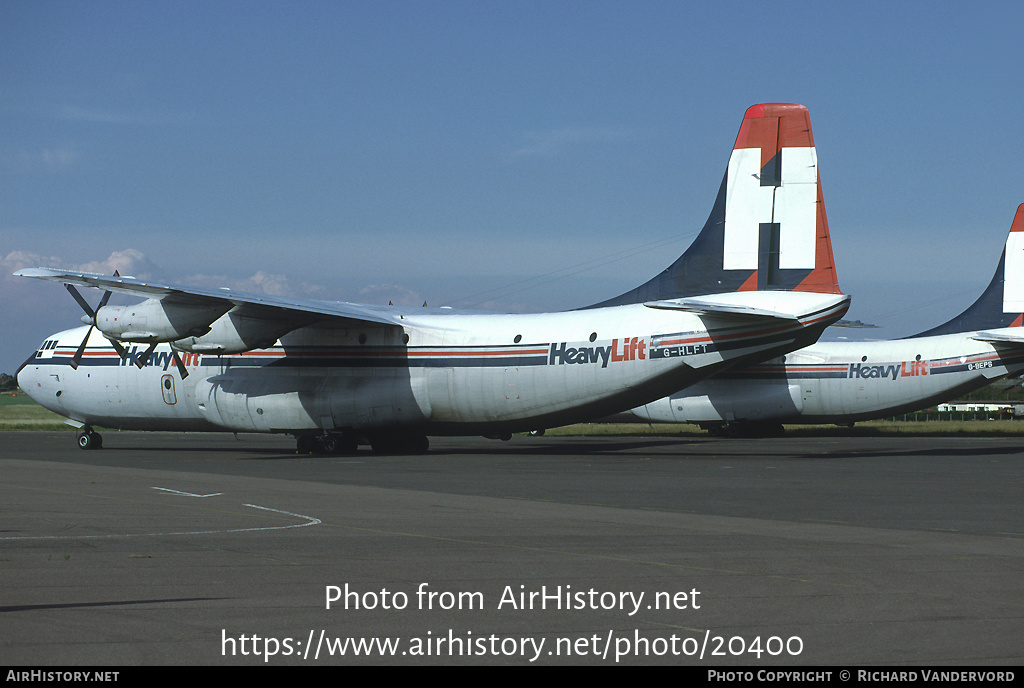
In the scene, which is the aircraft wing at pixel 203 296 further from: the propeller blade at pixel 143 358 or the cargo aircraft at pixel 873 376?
the cargo aircraft at pixel 873 376

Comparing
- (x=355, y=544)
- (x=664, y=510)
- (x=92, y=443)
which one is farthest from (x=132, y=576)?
(x=92, y=443)

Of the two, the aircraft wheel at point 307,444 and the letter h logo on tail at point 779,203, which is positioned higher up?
the letter h logo on tail at point 779,203

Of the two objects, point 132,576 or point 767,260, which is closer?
point 132,576

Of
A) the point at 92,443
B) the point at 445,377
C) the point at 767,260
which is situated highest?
the point at 767,260

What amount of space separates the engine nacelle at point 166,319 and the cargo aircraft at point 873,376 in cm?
1736

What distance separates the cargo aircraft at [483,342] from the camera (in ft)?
91.8

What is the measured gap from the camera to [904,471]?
80.8 feet

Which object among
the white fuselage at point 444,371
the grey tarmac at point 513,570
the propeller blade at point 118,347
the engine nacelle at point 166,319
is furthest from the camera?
the propeller blade at point 118,347

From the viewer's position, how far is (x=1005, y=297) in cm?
4147

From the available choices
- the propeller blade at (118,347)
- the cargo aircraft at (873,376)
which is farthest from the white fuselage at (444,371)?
the cargo aircraft at (873,376)

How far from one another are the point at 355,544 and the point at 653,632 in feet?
17.8

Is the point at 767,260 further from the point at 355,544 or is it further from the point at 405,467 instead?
the point at 355,544

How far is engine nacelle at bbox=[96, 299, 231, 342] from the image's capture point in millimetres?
30047
